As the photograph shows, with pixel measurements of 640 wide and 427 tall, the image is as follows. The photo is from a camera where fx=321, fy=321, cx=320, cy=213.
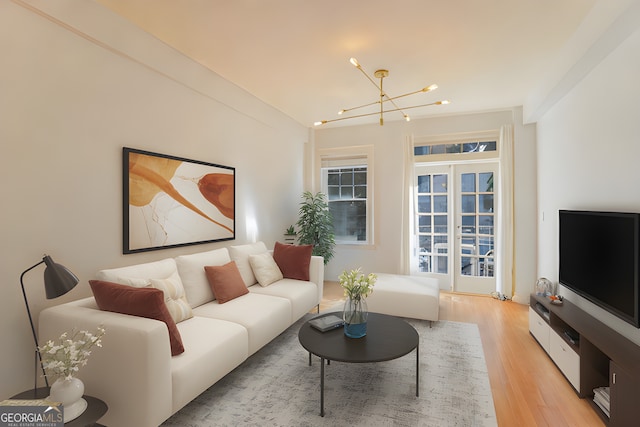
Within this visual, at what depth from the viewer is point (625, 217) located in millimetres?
2154

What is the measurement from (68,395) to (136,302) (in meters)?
0.53

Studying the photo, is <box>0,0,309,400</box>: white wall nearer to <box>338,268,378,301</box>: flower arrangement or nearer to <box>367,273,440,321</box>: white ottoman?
<box>338,268,378,301</box>: flower arrangement

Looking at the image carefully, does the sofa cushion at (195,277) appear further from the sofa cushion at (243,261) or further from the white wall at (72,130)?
the sofa cushion at (243,261)

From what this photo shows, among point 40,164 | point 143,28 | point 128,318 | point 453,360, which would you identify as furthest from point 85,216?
point 453,360

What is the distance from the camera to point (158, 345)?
5.67 ft

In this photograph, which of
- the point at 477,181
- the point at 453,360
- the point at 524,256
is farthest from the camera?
the point at 477,181

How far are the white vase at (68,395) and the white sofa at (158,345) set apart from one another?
Result: 18 cm

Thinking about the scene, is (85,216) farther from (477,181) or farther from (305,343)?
(477,181)

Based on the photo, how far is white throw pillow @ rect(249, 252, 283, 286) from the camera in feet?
12.1

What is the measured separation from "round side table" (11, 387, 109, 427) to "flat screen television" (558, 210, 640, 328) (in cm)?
311

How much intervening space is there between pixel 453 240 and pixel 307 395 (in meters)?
3.77

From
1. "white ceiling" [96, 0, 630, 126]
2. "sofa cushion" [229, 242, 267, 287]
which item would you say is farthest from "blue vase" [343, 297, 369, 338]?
"white ceiling" [96, 0, 630, 126]

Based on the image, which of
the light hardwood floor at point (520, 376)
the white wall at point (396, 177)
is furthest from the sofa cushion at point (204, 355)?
the white wall at point (396, 177)

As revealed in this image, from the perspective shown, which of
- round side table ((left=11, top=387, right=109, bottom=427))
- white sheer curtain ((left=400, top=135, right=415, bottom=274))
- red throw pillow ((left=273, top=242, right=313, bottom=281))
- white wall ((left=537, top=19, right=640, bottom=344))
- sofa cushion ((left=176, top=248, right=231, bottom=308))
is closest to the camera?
round side table ((left=11, top=387, right=109, bottom=427))
